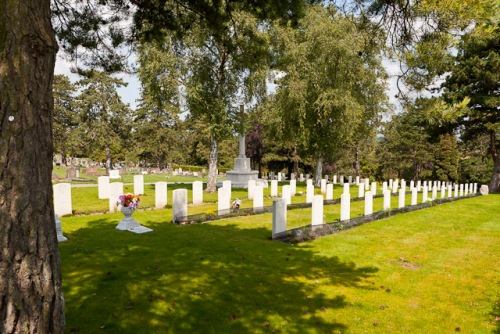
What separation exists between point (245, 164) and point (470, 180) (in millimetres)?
36917

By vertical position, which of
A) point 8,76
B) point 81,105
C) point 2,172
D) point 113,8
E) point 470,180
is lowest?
point 470,180

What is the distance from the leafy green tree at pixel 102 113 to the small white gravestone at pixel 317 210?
34440 millimetres

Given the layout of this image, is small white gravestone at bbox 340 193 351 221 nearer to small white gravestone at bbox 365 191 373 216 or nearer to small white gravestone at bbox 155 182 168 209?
small white gravestone at bbox 365 191 373 216

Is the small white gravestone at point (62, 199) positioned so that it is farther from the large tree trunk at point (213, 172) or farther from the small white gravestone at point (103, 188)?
the large tree trunk at point (213, 172)

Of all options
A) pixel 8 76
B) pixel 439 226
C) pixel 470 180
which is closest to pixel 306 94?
pixel 439 226

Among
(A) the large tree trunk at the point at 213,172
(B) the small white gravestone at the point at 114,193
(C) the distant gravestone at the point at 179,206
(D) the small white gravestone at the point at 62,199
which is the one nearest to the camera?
(D) the small white gravestone at the point at 62,199

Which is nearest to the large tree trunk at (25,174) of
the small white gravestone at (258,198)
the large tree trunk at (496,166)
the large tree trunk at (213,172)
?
the small white gravestone at (258,198)

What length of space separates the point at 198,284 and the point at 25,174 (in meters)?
3.93

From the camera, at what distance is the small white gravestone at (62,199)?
11070 mm

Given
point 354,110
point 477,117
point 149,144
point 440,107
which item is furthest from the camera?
point 149,144

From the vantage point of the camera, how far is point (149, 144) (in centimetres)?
4934

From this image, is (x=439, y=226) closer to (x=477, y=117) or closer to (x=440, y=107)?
(x=440, y=107)

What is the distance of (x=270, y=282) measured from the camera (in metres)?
6.19

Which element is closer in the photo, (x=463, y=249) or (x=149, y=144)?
(x=463, y=249)
